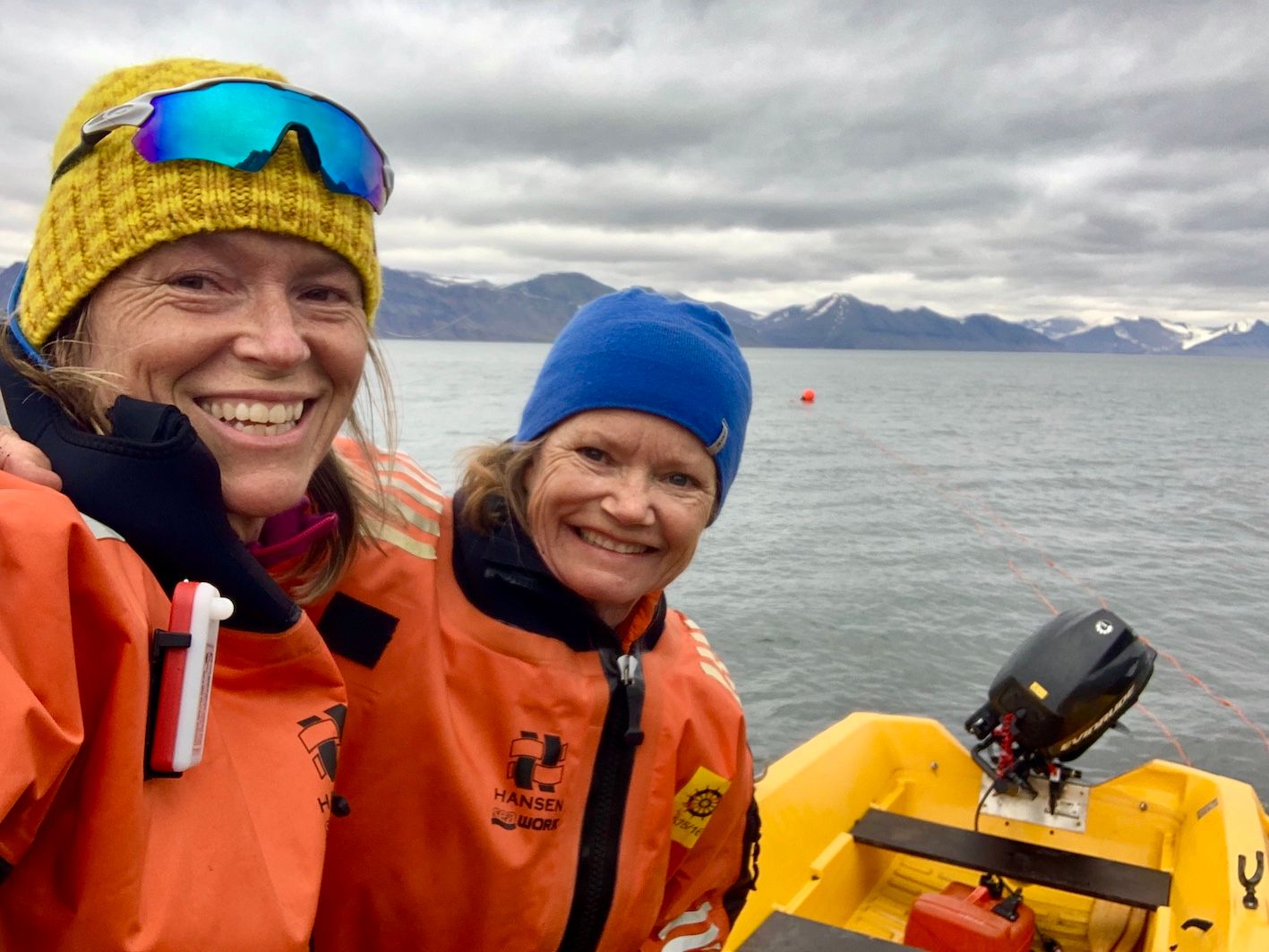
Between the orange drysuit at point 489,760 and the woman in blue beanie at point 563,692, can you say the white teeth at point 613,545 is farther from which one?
the orange drysuit at point 489,760

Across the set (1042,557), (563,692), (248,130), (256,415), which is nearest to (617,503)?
(563,692)

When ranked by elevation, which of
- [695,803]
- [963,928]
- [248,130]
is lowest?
[963,928]

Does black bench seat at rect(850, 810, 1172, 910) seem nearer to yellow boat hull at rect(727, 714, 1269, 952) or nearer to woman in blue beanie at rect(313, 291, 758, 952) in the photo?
yellow boat hull at rect(727, 714, 1269, 952)

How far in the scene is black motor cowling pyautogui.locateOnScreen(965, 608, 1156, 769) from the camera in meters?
5.19

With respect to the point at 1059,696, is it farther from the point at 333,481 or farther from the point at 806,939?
the point at 333,481

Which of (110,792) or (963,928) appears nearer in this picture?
(110,792)

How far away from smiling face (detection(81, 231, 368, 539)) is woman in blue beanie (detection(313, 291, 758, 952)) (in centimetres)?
57

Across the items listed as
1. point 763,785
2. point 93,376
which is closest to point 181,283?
point 93,376

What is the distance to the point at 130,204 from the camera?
64.7 inches

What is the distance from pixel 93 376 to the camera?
1.60 m

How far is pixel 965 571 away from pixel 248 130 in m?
15.3

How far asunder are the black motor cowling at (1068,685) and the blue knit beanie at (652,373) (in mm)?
3198

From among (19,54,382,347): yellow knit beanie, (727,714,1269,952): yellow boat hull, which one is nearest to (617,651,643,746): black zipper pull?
(19,54,382,347): yellow knit beanie

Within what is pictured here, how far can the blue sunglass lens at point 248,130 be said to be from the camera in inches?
65.4
